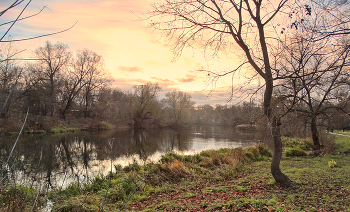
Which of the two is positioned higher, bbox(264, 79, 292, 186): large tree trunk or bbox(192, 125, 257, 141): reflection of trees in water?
bbox(264, 79, 292, 186): large tree trunk

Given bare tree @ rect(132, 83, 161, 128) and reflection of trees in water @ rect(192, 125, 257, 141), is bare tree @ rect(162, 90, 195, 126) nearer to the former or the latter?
bare tree @ rect(132, 83, 161, 128)

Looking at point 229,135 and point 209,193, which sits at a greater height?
point 209,193

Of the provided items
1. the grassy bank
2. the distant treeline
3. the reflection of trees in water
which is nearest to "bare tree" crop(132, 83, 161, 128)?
the distant treeline

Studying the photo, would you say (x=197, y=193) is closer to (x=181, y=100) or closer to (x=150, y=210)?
(x=150, y=210)

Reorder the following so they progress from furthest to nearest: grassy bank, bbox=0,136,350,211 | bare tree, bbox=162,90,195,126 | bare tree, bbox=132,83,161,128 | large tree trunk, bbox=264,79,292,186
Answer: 1. bare tree, bbox=162,90,195,126
2. bare tree, bbox=132,83,161,128
3. large tree trunk, bbox=264,79,292,186
4. grassy bank, bbox=0,136,350,211

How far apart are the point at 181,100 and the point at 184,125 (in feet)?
25.6

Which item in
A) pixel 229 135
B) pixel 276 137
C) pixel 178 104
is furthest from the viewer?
pixel 178 104

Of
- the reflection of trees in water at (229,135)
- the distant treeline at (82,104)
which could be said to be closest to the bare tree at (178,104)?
the distant treeline at (82,104)

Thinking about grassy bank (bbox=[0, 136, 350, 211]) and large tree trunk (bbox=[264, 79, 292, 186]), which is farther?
large tree trunk (bbox=[264, 79, 292, 186])

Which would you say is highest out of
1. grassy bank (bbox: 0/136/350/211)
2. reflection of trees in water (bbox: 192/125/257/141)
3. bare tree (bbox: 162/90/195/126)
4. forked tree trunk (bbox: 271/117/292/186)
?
bare tree (bbox: 162/90/195/126)

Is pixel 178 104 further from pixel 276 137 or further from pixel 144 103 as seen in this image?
pixel 276 137

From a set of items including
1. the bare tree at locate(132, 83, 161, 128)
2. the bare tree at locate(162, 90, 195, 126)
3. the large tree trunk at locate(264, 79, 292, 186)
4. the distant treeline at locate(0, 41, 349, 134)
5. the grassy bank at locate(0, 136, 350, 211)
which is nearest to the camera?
the grassy bank at locate(0, 136, 350, 211)

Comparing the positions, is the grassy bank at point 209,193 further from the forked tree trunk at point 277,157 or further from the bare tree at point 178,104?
the bare tree at point 178,104

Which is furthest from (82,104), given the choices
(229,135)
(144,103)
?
(229,135)
